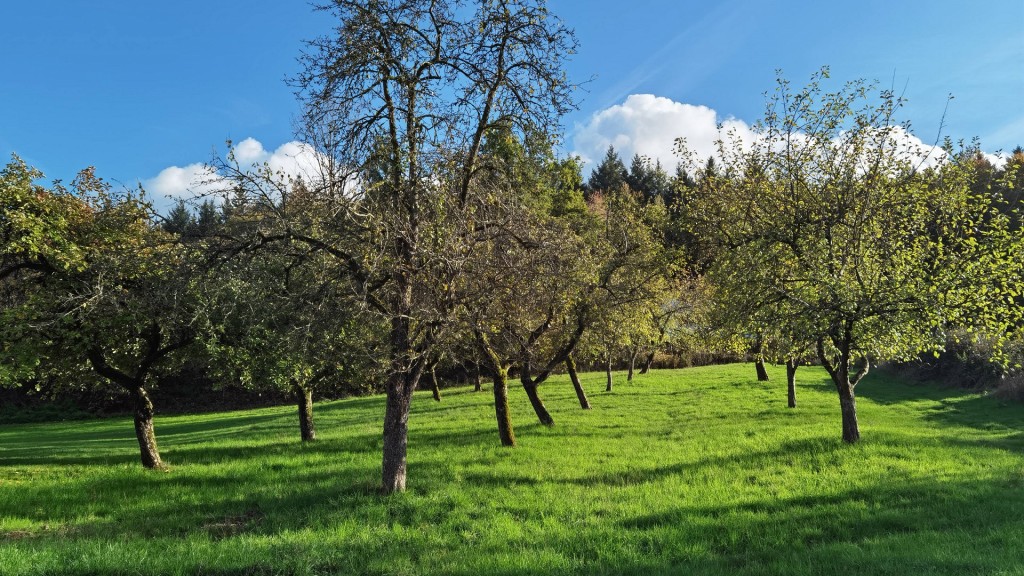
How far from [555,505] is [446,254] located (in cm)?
521

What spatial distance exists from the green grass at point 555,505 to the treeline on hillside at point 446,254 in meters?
1.89

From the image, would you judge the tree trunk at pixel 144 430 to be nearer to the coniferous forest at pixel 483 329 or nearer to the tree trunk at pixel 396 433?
the coniferous forest at pixel 483 329

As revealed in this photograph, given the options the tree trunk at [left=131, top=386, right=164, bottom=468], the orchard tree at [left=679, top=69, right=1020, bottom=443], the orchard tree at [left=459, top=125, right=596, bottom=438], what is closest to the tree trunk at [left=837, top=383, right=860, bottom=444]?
the orchard tree at [left=679, top=69, right=1020, bottom=443]

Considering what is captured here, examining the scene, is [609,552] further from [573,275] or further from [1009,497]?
[573,275]

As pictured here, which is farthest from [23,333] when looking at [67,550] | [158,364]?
[67,550]

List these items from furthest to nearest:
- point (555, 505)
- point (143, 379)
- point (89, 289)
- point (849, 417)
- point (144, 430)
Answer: point (143, 379)
point (144, 430)
point (849, 417)
point (89, 289)
point (555, 505)

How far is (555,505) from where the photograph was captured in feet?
33.3

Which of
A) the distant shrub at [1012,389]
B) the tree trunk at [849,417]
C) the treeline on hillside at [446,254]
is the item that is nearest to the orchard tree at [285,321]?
the treeline on hillside at [446,254]

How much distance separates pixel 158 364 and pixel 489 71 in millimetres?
13763

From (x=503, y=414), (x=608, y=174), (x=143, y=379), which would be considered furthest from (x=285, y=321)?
(x=608, y=174)

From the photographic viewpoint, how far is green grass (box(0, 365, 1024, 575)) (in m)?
7.22

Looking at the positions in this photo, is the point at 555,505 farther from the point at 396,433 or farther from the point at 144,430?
the point at 144,430

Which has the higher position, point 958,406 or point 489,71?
point 489,71

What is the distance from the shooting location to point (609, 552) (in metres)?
7.66
